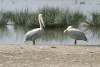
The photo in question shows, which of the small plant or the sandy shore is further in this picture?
the small plant

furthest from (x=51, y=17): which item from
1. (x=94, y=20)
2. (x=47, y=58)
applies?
(x=47, y=58)

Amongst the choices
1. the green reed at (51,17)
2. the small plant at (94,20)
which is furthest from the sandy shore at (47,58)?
the small plant at (94,20)

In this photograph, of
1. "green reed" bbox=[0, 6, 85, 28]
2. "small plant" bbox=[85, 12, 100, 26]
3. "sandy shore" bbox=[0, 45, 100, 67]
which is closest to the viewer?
"sandy shore" bbox=[0, 45, 100, 67]

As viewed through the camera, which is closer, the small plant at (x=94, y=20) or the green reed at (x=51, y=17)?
the green reed at (x=51, y=17)

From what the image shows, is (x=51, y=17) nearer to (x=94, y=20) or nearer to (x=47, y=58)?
(x=94, y=20)

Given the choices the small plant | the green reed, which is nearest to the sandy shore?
the green reed

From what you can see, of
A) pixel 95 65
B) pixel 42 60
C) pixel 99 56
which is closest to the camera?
pixel 95 65

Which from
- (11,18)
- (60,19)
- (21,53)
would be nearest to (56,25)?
(60,19)

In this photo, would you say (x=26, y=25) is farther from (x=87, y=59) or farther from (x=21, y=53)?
(x=87, y=59)

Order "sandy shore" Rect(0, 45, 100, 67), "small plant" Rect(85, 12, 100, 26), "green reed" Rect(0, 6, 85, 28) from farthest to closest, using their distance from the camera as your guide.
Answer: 1. "small plant" Rect(85, 12, 100, 26)
2. "green reed" Rect(0, 6, 85, 28)
3. "sandy shore" Rect(0, 45, 100, 67)

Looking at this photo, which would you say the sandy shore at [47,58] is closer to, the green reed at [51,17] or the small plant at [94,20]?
the green reed at [51,17]

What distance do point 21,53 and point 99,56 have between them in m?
2.70

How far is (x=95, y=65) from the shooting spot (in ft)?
18.3

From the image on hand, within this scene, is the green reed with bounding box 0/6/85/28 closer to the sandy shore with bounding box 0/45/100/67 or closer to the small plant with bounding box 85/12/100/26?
the small plant with bounding box 85/12/100/26
